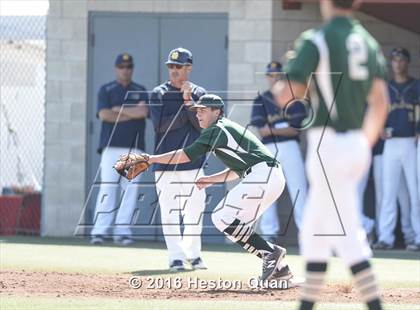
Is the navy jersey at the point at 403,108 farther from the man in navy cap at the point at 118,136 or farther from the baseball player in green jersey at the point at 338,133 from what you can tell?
the baseball player in green jersey at the point at 338,133

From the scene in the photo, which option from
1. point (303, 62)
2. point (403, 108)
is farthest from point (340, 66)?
point (403, 108)

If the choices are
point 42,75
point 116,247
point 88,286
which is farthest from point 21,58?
point 88,286

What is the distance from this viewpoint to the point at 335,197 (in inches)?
254

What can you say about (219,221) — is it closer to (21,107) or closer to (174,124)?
(174,124)

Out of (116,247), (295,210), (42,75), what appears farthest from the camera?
(42,75)

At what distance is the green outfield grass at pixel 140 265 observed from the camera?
8914 millimetres

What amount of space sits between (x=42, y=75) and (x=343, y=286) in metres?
8.50

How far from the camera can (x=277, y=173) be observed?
33.5ft

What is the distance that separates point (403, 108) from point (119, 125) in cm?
398

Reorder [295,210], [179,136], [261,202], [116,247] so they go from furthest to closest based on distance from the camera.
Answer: [295,210], [116,247], [179,136], [261,202]

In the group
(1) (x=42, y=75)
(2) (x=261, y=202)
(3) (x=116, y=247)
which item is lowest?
(3) (x=116, y=247)

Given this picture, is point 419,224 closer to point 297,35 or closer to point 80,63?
point 297,35
